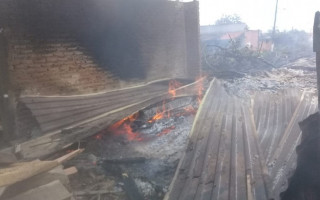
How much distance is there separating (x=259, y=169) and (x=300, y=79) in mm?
10094

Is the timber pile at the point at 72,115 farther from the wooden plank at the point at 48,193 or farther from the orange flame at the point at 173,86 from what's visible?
the wooden plank at the point at 48,193

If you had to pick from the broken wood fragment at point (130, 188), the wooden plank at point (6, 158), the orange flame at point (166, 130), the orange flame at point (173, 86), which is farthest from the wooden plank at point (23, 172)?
the orange flame at point (173, 86)

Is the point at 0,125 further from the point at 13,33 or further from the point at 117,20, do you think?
the point at 117,20

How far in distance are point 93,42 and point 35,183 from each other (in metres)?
4.99

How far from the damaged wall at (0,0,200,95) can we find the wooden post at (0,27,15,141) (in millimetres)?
124

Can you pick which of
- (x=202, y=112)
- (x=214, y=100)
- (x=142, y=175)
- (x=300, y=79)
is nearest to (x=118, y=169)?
(x=142, y=175)

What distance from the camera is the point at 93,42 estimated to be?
7875 millimetres

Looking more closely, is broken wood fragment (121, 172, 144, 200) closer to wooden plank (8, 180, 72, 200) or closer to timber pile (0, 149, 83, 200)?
timber pile (0, 149, 83, 200)

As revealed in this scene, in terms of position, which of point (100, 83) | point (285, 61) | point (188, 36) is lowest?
point (285, 61)

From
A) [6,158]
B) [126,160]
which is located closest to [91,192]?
[126,160]

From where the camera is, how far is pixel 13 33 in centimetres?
609

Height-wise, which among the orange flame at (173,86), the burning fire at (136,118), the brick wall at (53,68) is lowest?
the burning fire at (136,118)

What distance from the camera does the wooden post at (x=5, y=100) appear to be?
5945 millimetres

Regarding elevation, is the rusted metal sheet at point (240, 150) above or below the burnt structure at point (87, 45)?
below
